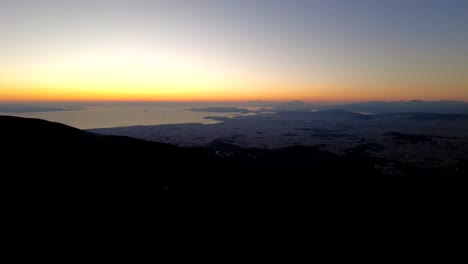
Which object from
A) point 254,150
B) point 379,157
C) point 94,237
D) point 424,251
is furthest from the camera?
point 254,150

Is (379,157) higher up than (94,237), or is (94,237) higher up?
(94,237)

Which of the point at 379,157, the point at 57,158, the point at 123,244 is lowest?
the point at 379,157

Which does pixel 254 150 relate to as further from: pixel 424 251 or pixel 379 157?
pixel 424 251

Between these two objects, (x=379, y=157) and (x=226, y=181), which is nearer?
(x=226, y=181)

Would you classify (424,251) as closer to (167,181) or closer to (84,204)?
(167,181)

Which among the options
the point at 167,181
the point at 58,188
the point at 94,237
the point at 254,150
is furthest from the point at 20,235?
the point at 254,150

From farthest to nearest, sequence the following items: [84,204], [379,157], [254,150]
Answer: [254,150]
[379,157]
[84,204]

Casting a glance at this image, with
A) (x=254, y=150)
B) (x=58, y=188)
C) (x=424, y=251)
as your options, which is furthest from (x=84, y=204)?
(x=254, y=150)
